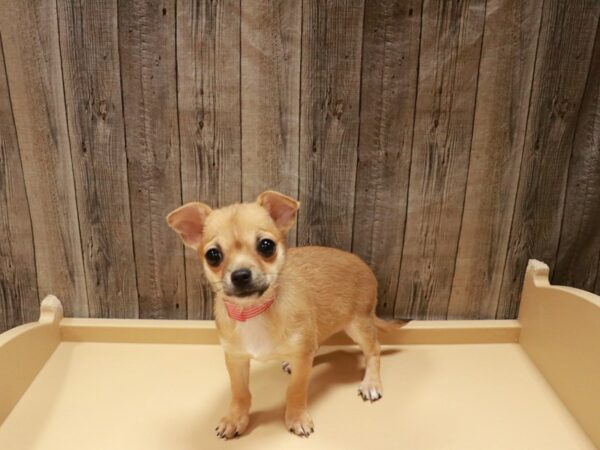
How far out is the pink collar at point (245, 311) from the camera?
4.08 feet

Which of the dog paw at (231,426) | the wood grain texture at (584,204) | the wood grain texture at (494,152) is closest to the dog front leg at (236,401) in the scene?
the dog paw at (231,426)

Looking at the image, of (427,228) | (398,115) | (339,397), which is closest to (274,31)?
(398,115)

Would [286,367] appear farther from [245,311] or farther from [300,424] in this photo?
[245,311]

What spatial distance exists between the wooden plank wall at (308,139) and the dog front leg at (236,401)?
17.4 inches

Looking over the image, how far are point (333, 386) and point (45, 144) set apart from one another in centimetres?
116

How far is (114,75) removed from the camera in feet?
4.93

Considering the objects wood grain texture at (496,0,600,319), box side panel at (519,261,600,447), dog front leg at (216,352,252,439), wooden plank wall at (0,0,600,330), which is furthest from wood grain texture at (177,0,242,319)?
box side panel at (519,261,600,447)

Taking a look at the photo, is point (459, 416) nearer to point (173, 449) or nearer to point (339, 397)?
point (339, 397)

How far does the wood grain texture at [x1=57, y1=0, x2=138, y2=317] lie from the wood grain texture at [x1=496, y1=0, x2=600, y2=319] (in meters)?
1.26

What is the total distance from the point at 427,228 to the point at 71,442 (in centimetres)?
121

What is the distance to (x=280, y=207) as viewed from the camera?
50.2 inches

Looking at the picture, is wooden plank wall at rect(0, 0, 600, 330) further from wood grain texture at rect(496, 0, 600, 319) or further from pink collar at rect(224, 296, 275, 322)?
pink collar at rect(224, 296, 275, 322)

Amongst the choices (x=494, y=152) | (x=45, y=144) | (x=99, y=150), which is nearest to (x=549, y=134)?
(x=494, y=152)

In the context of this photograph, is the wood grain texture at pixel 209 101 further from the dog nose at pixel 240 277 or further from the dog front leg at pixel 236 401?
the dog nose at pixel 240 277
